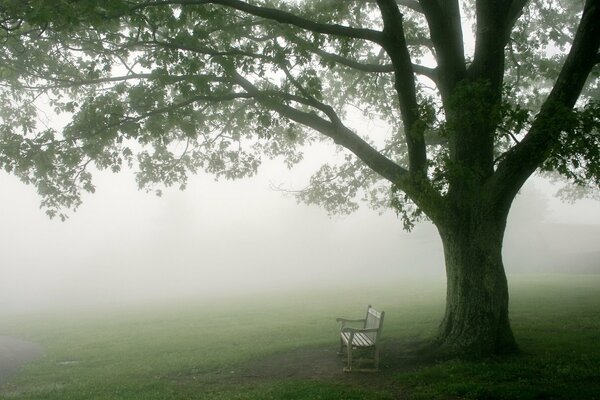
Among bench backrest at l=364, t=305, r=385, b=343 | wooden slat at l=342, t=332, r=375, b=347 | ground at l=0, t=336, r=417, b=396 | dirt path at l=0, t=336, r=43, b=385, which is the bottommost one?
dirt path at l=0, t=336, r=43, b=385

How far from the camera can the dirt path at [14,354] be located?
48.8 ft

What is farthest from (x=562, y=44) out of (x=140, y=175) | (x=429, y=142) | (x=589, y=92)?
(x=140, y=175)

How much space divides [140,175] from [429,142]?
34.9 feet

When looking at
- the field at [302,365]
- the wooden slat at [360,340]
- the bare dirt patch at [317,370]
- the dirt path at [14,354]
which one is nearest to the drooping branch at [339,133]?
the wooden slat at [360,340]

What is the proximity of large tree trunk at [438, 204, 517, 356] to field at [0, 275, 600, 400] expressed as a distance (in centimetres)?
48

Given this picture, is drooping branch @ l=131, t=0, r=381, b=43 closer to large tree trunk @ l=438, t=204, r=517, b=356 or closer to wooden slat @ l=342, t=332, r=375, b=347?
large tree trunk @ l=438, t=204, r=517, b=356

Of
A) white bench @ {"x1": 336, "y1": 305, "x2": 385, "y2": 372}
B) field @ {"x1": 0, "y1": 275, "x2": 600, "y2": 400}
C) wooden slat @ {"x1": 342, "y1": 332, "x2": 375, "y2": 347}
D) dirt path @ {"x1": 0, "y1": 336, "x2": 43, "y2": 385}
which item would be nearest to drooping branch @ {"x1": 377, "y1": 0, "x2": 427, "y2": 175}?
white bench @ {"x1": 336, "y1": 305, "x2": 385, "y2": 372}

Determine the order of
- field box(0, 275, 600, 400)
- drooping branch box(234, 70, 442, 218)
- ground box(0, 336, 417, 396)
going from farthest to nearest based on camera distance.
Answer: drooping branch box(234, 70, 442, 218)
ground box(0, 336, 417, 396)
field box(0, 275, 600, 400)

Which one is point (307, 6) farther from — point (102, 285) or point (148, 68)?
point (102, 285)

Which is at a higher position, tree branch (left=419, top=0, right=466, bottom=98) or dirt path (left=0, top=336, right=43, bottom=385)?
tree branch (left=419, top=0, right=466, bottom=98)

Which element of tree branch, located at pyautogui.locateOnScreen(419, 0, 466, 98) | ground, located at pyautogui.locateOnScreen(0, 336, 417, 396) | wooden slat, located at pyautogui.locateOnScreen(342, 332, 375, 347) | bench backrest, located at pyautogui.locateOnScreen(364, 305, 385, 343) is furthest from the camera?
bench backrest, located at pyautogui.locateOnScreen(364, 305, 385, 343)

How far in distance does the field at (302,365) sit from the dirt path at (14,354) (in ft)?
1.80

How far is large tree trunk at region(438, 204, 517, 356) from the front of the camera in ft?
33.9

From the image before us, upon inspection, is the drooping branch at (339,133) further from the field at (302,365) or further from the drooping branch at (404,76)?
the field at (302,365)
